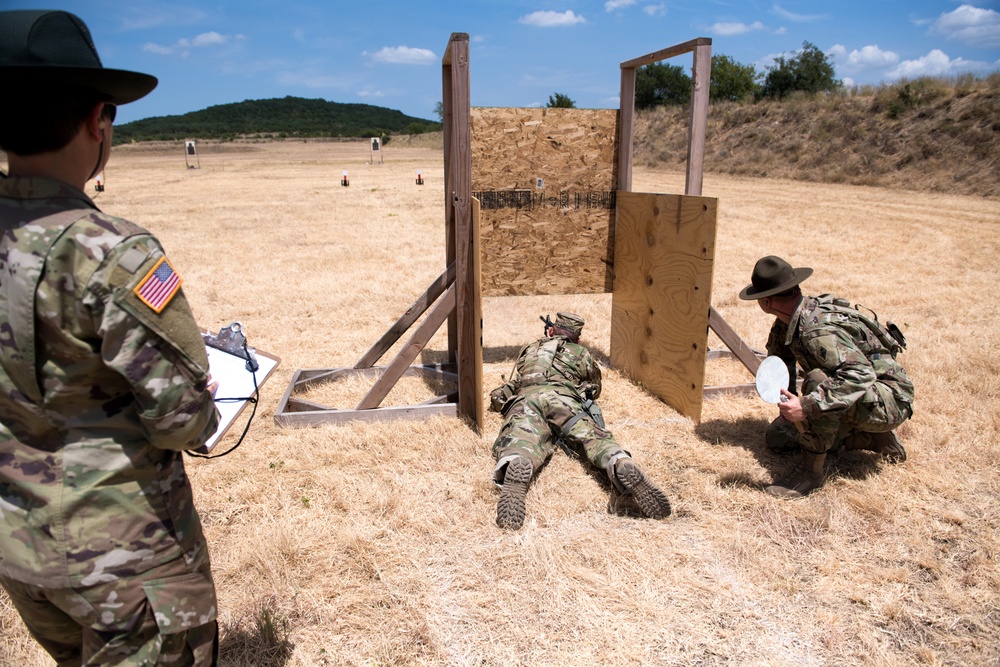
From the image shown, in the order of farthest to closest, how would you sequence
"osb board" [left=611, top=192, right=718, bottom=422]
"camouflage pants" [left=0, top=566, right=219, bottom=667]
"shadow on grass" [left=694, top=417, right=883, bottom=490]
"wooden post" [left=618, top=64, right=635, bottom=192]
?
"wooden post" [left=618, top=64, right=635, bottom=192] → "osb board" [left=611, top=192, right=718, bottom=422] → "shadow on grass" [left=694, top=417, right=883, bottom=490] → "camouflage pants" [left=0, top=566, right=219, bottom=667]

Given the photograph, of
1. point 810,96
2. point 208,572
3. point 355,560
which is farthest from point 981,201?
point 208,572

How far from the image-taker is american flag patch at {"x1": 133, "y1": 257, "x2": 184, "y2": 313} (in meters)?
1.57

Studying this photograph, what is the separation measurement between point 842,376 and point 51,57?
4.08 m

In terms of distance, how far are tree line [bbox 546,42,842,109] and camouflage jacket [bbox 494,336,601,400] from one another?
1149 inches

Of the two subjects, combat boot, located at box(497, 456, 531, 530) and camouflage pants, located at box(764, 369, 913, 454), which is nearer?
combat boot, located at box(497, 456, 531, 530)

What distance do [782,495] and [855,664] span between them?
1.35m

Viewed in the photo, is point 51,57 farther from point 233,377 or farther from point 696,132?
point 696,132

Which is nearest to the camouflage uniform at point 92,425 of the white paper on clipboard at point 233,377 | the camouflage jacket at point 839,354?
the white paper on clipboard at point 233,377

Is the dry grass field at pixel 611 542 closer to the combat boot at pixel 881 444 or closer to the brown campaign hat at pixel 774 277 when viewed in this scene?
the combat boot at pixel 881 444

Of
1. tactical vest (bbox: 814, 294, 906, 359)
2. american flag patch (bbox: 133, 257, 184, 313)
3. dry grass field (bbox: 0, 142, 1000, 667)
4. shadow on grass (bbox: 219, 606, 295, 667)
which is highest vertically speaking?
american flag patch (bbox: 133, 257, 184, 313)

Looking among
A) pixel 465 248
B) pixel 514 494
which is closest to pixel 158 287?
pixel 514 494

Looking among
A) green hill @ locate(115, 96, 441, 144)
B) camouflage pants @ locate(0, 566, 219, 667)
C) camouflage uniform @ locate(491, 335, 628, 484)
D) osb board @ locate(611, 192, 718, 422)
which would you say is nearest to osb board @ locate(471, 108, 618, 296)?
osb board @ locate(611, 192, 718, 422)

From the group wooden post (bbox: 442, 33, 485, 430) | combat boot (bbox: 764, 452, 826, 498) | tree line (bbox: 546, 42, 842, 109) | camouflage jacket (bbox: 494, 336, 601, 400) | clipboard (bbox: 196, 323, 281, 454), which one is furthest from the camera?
tree line (bbox: 546, 42, 842, 109)

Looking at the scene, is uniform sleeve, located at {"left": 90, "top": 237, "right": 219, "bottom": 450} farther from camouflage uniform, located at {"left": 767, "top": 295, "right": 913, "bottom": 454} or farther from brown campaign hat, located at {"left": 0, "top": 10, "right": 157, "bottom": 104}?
camouflage uniform, located at {"left": 767, "top": 295, "right": 913, "bottom": 454}
